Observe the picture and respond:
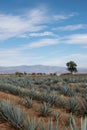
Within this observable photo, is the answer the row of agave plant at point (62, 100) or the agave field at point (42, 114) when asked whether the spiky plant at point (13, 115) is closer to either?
the agave field at point (42, 114)

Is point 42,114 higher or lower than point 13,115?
lower

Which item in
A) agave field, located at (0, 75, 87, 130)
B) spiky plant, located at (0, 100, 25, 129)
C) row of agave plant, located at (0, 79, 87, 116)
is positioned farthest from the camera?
row of agave plant, located at (0, 79, 87, 116)

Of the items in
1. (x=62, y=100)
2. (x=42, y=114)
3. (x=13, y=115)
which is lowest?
(x=42, y=114)

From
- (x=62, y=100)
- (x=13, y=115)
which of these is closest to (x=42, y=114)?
(x=13, y=115)

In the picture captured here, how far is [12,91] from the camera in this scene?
16.6 metres

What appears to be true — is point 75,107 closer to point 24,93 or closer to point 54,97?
point 54,97

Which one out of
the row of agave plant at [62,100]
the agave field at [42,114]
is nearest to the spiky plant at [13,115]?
the agave field at [42,114]

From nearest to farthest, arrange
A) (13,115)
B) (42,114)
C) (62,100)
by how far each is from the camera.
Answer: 1. (13,115)
2. (42,114)
3. (62,100)

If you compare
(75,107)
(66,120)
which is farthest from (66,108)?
(66,120)

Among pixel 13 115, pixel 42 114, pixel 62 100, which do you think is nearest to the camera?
pixel 13 115

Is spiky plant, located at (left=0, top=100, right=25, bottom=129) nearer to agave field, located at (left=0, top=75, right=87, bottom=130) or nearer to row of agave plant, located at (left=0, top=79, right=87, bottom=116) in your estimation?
agave field, located at (left=0, top=75, right=87, bottom=130)

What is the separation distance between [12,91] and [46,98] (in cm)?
423

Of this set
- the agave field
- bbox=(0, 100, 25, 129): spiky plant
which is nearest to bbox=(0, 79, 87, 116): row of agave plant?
the agave field

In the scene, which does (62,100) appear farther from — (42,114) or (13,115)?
(13,115)
